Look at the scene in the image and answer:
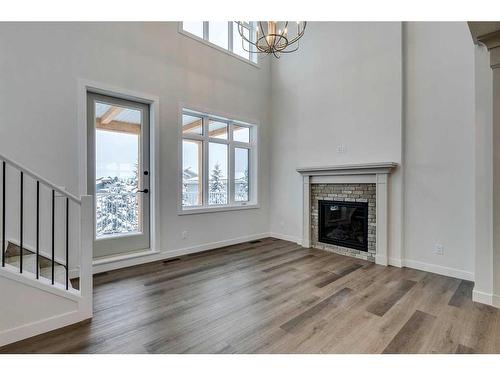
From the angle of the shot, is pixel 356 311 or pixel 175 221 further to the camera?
pixel 175 221

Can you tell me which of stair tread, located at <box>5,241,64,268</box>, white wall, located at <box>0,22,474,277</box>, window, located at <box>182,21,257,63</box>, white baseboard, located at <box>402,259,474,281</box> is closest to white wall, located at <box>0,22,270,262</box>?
white wall, located at <box>0,22,474,277</box>

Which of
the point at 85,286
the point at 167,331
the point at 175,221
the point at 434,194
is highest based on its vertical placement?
the point at 434,194

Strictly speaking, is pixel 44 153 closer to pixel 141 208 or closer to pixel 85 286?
pixel 141 208

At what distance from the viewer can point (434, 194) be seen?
3.32 meters

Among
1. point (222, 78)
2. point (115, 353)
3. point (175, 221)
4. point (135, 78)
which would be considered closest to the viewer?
point (115, 353)

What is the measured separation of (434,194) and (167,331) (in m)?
3.46

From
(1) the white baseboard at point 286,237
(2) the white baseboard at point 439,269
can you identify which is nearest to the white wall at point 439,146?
(2) the white baseboard at point 439,269

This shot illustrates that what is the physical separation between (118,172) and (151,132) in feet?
2.43

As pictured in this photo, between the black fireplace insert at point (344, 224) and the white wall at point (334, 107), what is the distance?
1.42ft

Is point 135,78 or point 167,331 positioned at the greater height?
point 135,78

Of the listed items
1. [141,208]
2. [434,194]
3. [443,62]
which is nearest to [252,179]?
[141,208]

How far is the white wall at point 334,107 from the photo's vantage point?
3.66m

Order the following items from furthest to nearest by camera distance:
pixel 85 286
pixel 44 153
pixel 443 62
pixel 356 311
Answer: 1. pixel 443 62
2. pixel 44 153
3. pixel 356 311
4. pixel 85 286

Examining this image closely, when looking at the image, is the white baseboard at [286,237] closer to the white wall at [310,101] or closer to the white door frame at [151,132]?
the white wall at [310,101]
